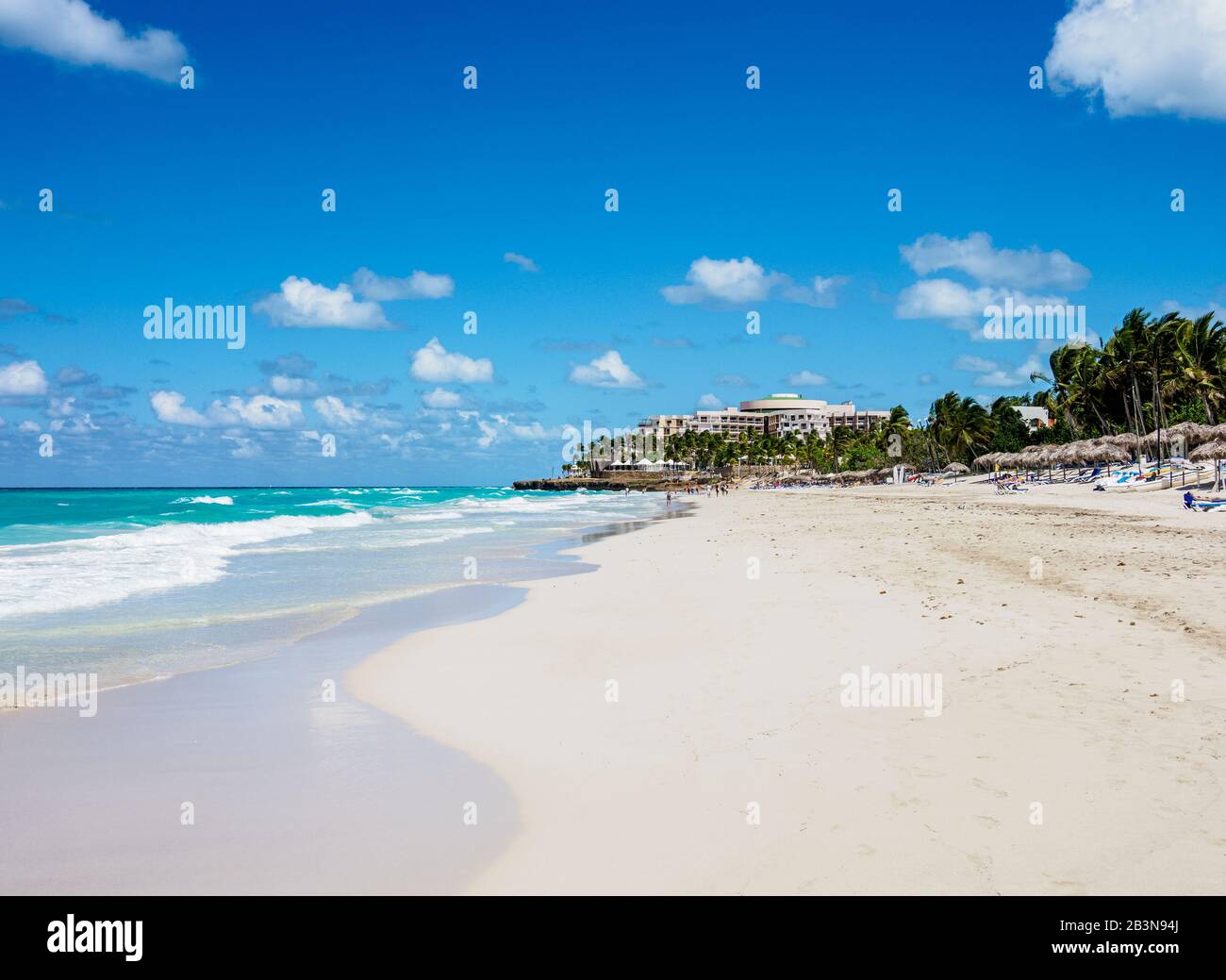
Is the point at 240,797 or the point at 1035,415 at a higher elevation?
the point at 1035,415

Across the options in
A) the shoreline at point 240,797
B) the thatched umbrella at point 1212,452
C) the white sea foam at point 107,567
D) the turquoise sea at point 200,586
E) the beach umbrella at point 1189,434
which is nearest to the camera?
the shoreline at point 240,797

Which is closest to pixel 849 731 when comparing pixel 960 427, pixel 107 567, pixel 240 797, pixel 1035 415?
pixel 240 797

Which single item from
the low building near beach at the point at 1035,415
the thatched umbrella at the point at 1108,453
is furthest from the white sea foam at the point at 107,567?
the low building near beach at the point at 1035,415

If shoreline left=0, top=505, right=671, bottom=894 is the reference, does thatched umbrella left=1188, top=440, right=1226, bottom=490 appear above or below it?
above

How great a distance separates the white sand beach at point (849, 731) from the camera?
4312mm

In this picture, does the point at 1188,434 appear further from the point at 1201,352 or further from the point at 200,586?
the point at 200,586

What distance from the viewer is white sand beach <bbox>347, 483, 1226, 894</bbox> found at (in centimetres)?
431

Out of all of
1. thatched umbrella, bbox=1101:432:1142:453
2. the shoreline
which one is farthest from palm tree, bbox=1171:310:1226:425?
the shoreline

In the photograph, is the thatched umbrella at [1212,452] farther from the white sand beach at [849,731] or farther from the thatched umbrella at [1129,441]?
the white sand beach at [849,731]

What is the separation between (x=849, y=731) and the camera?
6.48m

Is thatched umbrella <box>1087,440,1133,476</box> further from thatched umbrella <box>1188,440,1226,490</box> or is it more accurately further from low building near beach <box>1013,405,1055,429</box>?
low building near beach <box>1013,405,1055,429</box>

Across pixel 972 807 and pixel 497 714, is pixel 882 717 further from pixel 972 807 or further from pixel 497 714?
pixel 497 714

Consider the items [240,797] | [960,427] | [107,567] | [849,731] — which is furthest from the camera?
[960,427]

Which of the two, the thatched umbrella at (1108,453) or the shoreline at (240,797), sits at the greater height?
the thatched umbrella at (1108,453)
